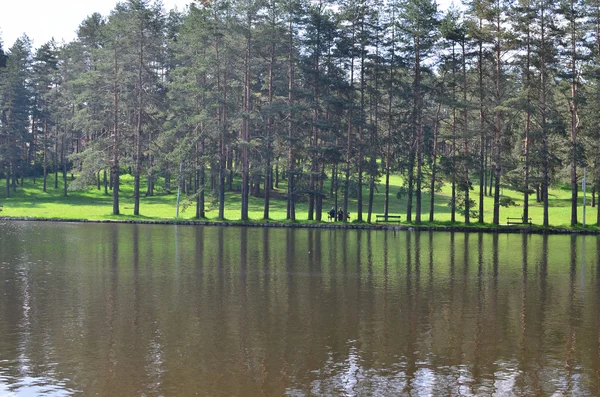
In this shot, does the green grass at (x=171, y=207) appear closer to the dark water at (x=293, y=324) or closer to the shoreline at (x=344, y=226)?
the shoreline at (x=344, y=226)

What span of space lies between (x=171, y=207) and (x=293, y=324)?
60.7 m

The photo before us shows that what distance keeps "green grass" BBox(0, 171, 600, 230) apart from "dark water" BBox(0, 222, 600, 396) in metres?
30.1

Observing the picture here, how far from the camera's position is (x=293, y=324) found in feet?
62.5

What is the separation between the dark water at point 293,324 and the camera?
13914mm

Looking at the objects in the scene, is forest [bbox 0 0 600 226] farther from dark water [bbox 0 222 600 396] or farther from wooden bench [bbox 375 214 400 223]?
dark water [bbox 0 222 600 396]

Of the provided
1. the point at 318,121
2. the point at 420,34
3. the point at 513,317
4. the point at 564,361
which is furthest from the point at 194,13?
the point at 564,361

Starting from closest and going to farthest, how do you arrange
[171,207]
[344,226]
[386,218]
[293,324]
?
[293,324] → [344,226] → [386,218] → [171,207]

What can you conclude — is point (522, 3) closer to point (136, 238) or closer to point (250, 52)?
point (250, 52)

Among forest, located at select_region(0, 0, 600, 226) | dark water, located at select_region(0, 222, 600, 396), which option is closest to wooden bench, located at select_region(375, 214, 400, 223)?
forest, located at select_region(0, 0, 600, 226)

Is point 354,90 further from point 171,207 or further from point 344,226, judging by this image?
point 171,207

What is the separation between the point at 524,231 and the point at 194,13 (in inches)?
1388

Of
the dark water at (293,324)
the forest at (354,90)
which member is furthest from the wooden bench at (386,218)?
the dark water at (293,324)

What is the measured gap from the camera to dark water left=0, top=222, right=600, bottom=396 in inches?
548

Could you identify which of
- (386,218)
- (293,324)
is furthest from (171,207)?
(293,324)
